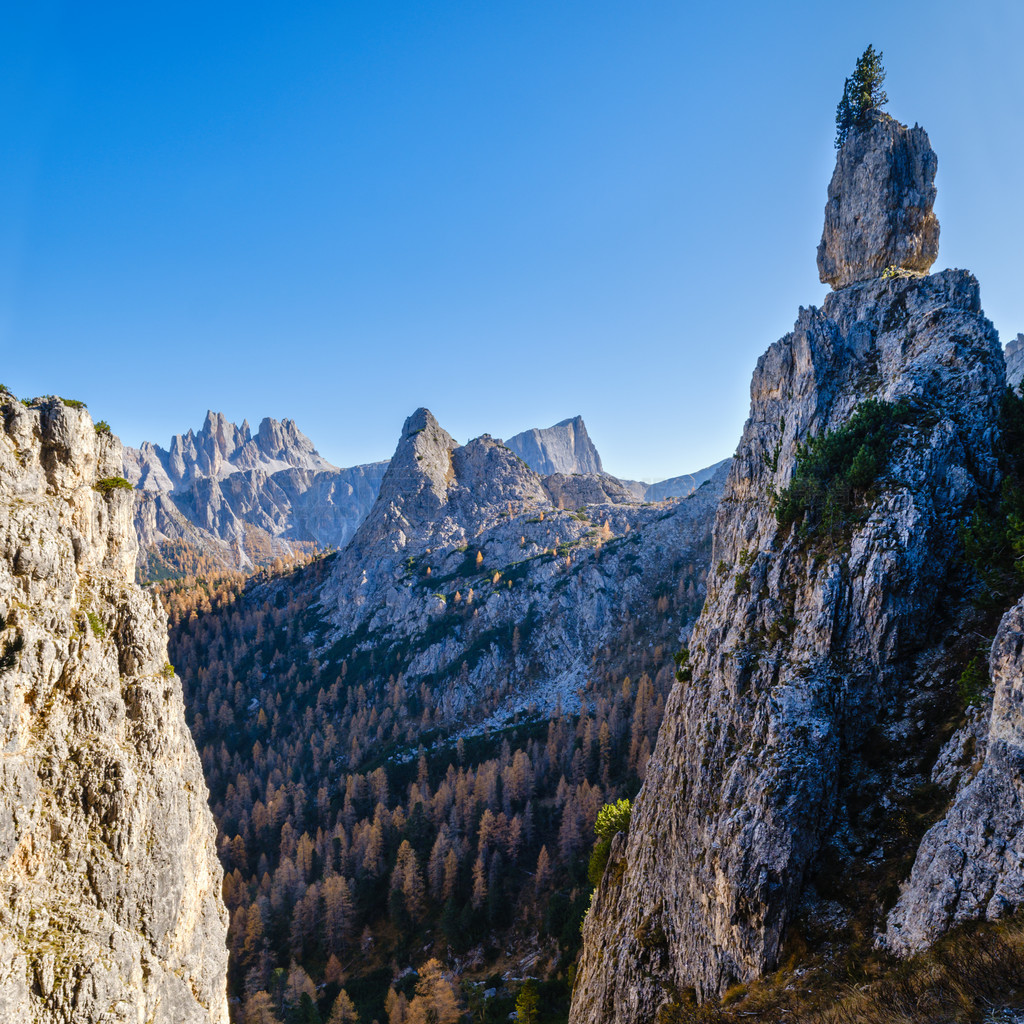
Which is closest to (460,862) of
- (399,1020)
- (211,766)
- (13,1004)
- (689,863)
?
(399,1020)

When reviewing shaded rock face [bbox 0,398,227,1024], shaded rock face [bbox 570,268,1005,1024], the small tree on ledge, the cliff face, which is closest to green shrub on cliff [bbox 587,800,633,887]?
the cliff face

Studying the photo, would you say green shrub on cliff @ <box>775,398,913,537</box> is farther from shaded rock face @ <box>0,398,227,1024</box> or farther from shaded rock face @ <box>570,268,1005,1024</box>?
shaded rock face @ <box>0,398,227,1024</box>

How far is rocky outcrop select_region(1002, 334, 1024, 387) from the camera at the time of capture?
95.4 m

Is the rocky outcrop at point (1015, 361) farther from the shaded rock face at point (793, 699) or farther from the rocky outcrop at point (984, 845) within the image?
the rocky outcrop at point (984, 845)

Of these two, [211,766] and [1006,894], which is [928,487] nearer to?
[1006,894]

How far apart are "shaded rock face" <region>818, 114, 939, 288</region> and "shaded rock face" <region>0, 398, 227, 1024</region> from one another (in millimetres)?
84557

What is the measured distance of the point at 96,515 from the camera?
33344mm

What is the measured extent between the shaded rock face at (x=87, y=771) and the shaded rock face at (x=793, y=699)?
92.7 feet

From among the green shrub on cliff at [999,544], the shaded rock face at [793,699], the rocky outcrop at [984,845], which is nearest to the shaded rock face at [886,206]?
the shaded rock face at [793,699]

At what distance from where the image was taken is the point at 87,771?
28.5 meters

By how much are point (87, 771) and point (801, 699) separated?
39453 millimetres

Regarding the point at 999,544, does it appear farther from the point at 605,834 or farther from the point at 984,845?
the point at 605,834

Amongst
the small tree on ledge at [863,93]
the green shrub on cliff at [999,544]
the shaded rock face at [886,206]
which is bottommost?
the green shrub on cliff at [999,544]

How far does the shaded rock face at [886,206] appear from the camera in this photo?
6594 cm
